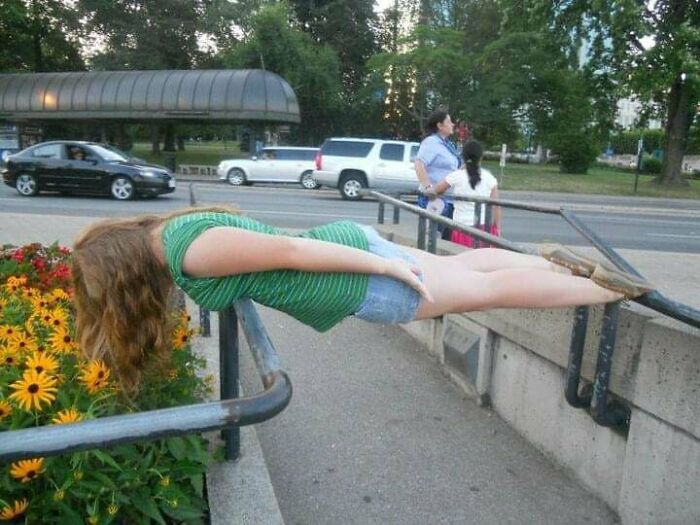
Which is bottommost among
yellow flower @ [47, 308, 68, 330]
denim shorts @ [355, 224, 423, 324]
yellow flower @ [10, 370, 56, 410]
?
yellow flower @ [47, 308, 68, 330]

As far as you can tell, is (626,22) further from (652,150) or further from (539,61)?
(652,150)

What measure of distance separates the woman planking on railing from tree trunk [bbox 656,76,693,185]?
2604cm

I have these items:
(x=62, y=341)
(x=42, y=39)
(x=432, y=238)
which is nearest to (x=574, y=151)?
(x=432, y=238)

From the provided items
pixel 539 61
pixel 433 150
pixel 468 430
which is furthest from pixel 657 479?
pixel 539 61

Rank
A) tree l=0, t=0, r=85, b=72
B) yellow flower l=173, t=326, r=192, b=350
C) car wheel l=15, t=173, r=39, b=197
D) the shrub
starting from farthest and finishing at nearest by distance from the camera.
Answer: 1. tree l=0, t=0, r=85, b=72
2. the shrub
3. car wheel l=15, t=173, r=39, b=197
4. yellow flower l=173, t=326, r=192, b=350

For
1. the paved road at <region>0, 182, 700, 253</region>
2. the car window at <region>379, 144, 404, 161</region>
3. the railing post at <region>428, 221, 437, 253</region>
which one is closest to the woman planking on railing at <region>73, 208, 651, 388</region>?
the railing post at <region>428, 221, 437, 253</region>

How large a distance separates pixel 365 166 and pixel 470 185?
13617mm

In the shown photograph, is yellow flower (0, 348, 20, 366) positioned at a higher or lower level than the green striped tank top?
lower

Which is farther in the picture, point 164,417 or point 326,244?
point 326,244

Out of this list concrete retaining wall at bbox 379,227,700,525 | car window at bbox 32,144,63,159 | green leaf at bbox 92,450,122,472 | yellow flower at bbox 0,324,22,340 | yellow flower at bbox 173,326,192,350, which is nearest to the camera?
green leaf at bbox 92,450,122,472

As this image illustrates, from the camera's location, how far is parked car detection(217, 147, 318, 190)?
22.0m

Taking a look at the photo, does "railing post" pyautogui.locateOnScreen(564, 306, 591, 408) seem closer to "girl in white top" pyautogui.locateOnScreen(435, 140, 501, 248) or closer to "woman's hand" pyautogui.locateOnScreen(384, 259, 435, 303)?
"woman's hand" pyautogui.locateOnScreen(384, 259, 435, 303)

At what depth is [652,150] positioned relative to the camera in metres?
Result: 54.1

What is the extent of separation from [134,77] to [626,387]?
27710mm
